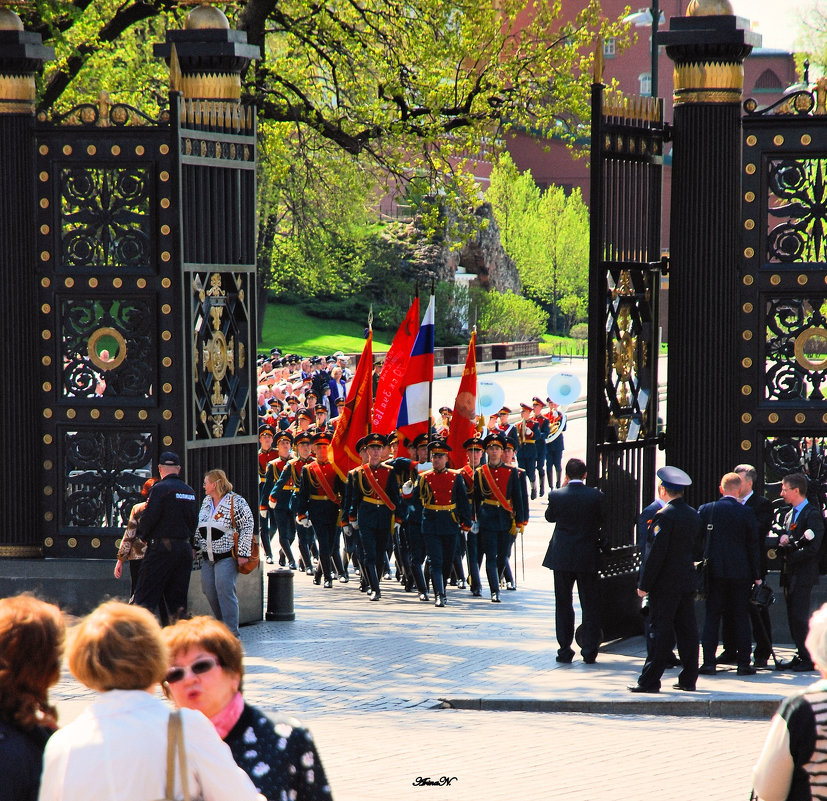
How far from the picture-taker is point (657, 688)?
11.0 metres

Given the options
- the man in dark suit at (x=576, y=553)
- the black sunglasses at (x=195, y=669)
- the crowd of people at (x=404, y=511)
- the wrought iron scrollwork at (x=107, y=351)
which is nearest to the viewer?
the black sunglasses at (x=195, y=669)

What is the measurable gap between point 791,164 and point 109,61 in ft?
39.5

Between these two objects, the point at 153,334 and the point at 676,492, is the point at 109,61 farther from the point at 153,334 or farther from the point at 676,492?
the point at 676,492

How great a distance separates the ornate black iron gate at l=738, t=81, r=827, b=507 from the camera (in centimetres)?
1230

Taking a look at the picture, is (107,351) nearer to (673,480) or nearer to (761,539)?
(673,480)

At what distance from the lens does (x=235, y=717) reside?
439 centimetres

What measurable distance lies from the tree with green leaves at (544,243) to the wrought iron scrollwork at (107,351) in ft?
211

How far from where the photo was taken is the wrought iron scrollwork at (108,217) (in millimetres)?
13148

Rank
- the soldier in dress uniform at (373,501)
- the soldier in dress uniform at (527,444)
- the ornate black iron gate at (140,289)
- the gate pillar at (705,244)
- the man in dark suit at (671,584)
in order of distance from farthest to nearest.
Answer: the soldier in dress uniform at (527,444) < the soldier in dress uniform at (373,501) < the ornate black iron gate at (140,289) < the gate pillar at (705,244) < the man in dark suit at (671,584)

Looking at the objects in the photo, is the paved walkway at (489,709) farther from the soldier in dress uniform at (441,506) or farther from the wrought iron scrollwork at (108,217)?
the wrought iron scrollwork at (108,217)

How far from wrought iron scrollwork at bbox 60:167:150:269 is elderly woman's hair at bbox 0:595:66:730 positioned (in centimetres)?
914

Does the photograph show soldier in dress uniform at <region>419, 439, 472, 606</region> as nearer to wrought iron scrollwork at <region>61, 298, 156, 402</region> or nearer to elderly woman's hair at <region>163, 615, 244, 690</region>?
wrought iron scrollwork at <region>61, 298, 156, 402</region>

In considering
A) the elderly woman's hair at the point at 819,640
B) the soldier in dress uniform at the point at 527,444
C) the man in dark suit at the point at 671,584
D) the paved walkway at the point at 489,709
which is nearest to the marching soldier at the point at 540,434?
the soldier in dress uniform at the point at 527,444

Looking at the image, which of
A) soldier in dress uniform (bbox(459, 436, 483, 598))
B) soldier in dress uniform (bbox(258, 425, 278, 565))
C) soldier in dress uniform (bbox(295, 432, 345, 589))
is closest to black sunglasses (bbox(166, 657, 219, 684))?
soldier in dress uniform (bbox(459, 436, 483, 598))
